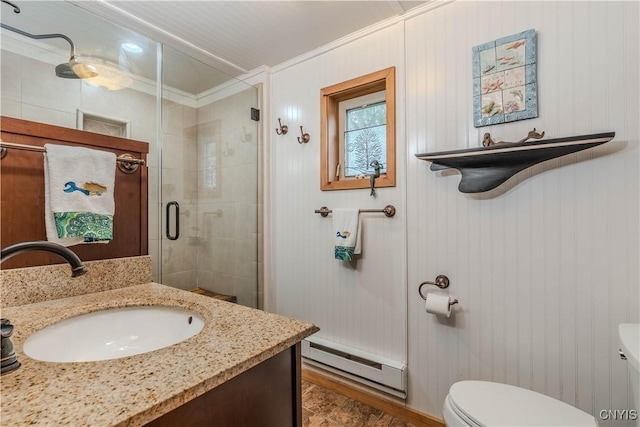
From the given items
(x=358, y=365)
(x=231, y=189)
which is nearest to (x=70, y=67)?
(x=231, y=189)

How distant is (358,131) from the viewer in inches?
79.0

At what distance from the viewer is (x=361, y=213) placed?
189 centimetres

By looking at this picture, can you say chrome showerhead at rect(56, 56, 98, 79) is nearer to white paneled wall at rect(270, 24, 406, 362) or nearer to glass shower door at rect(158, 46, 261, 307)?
glass shower door at rect(158, 46, 261, 307)

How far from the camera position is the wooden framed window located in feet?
5.84

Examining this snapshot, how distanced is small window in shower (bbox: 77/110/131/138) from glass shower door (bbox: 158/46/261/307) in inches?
16.1

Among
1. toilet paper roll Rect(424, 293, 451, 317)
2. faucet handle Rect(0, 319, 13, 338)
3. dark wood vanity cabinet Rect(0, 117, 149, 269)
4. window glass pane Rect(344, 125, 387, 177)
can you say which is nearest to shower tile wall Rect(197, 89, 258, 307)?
window glass pane Rect(344, 125, 387, 177)

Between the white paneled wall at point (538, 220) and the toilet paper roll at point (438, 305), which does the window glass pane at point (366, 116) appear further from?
the toilet paper roll at point (438, 305)

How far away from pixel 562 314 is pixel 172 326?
160 cm

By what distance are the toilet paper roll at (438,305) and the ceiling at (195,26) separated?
1554mm

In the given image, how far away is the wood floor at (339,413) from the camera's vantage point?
1671 mm

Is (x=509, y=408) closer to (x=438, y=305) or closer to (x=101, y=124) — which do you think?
(x=438, y=305)

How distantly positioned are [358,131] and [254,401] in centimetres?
167

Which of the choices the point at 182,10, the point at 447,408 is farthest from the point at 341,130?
the point at 447,408

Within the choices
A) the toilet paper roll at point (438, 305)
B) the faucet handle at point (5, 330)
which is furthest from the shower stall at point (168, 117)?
the toilet paper roll at point (438, 305)
